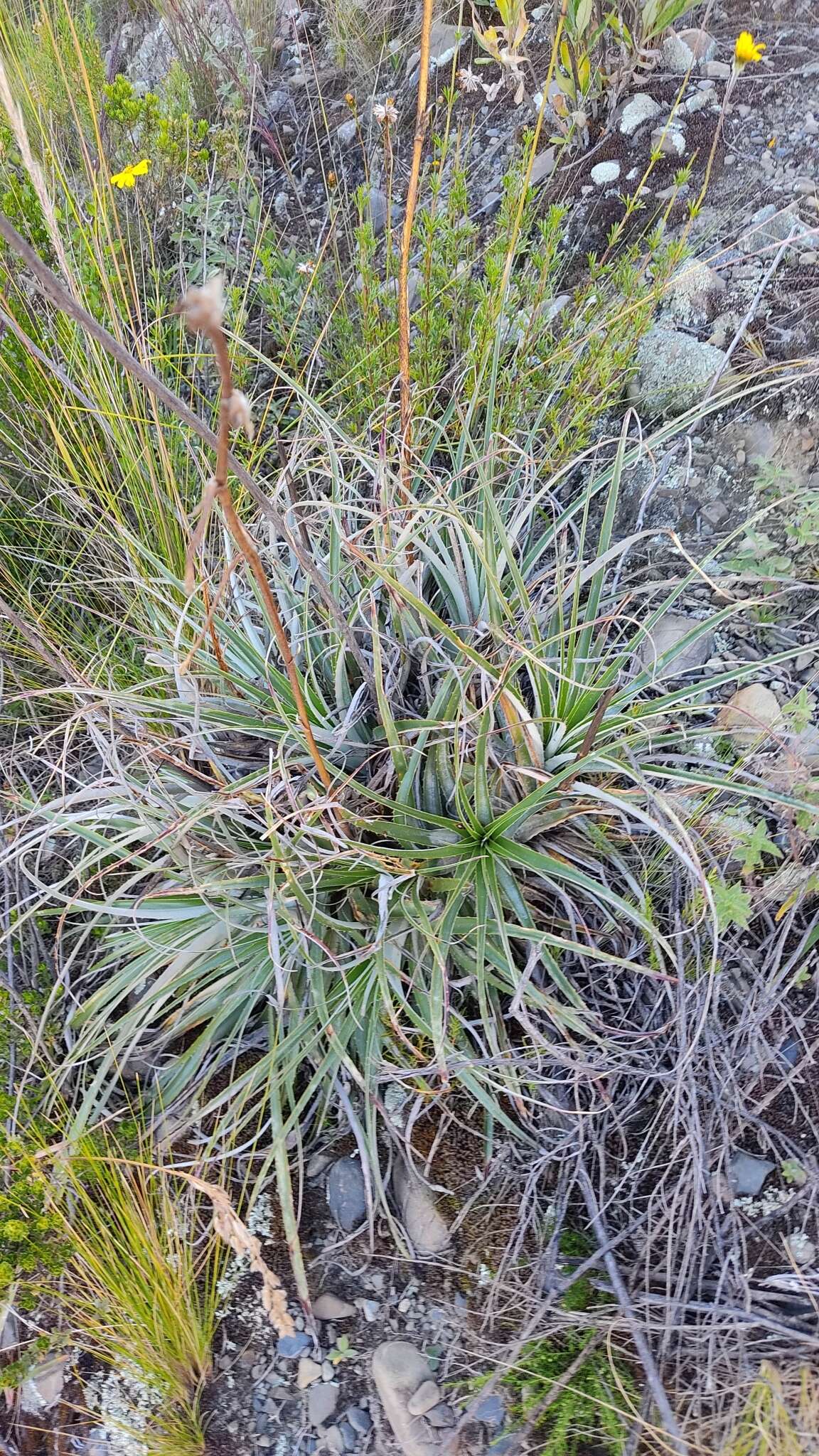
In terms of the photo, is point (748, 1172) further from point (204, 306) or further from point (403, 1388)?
point (204, 306)

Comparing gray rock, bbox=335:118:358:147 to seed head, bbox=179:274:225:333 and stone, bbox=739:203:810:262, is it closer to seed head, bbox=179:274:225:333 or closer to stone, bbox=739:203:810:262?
stone, bbox=739:203:810:262

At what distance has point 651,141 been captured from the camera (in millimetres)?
2082

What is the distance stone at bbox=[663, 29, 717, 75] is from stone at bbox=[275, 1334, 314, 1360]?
8.70ft

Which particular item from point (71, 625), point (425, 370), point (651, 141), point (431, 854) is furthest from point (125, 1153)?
point (651, 141)

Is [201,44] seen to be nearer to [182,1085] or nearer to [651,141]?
[651,141]

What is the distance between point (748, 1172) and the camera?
1.25 meters

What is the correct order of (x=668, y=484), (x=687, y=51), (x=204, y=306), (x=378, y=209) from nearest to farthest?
(x=204, y=306) < (x=668, y=484) < (x=687, y=51) < (x=378, y=209)

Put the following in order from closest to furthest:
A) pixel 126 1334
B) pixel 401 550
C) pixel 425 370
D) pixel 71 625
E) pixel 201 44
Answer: pixel 126 1334 → pixel 401 550 → pixel 425 370 → pixel 71 625 → pixel 201 44

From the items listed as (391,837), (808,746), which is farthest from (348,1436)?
(808,746)

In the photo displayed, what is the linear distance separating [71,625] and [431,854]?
110 cm

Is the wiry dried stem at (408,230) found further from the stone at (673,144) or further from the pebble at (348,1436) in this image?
the pebble at (348,1436)

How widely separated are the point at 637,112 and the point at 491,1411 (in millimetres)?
2521

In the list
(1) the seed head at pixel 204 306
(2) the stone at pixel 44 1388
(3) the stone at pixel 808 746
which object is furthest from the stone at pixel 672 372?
(2) the stone at pixel 44 1388

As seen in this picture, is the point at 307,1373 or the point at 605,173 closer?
the point at 307,1373
